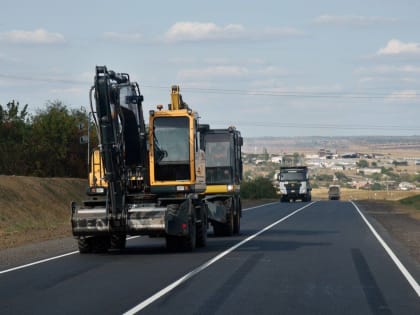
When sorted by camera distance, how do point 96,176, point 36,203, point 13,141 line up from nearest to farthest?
point 96,176
point 36,203
point 13,141

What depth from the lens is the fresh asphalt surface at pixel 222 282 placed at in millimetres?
13789

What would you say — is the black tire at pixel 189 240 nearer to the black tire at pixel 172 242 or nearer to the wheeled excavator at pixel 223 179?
the black tire at pixel 172 242

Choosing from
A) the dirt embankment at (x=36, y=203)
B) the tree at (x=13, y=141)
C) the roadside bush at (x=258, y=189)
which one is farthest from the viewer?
the roadside bush at (x=258, y=189)

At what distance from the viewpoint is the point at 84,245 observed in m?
24.3

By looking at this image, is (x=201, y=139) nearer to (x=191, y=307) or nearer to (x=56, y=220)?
(x=191, y=307)

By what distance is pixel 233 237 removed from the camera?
31.2 meters

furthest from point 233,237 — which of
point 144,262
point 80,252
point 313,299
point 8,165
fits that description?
point 8,165

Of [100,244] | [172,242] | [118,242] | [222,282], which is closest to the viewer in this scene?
[222,282]

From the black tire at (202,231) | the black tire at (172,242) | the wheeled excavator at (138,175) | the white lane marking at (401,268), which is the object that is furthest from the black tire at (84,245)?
the white lane marking at (401,268)

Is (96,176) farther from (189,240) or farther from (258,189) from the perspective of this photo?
(258,189)

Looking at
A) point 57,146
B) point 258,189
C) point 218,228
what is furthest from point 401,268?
point 258,189

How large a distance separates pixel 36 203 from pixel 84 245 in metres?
27.3

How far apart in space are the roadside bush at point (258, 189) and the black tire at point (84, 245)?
79.8 metres

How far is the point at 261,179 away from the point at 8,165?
5206 cm
